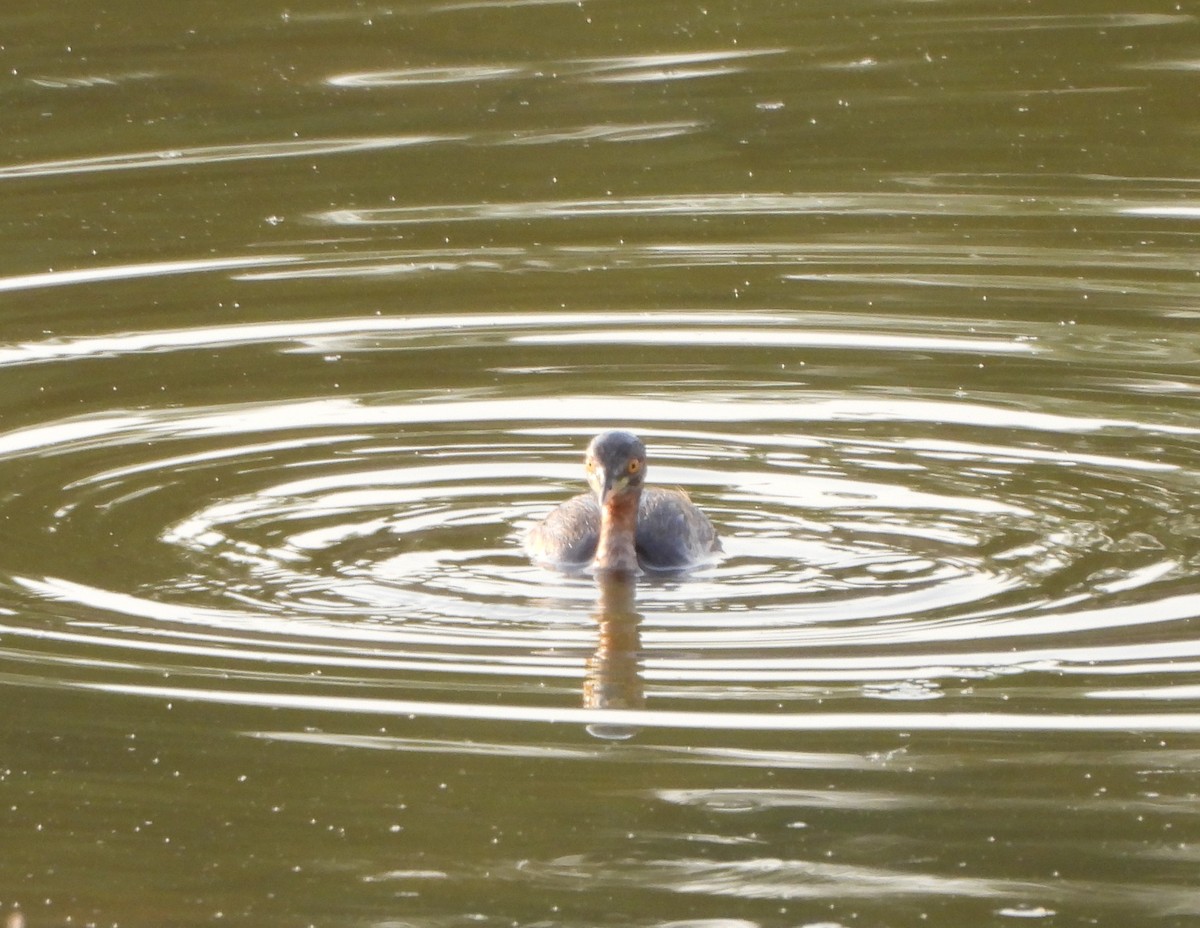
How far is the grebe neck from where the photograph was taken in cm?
1172

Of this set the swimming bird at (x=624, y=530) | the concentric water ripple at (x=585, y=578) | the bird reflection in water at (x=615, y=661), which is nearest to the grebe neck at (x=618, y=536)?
the swimming bird at (x=624, y=530)

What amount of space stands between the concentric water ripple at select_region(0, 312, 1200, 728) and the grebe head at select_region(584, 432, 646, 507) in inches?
20.0

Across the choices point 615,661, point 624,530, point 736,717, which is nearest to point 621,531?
point 624,530

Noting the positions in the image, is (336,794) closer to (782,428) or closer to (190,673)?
(190,673)

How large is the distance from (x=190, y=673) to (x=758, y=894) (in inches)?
112

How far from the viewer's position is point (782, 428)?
532 inches

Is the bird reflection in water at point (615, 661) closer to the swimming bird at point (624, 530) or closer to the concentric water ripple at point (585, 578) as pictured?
the concentric water ripple at point (585, 578)

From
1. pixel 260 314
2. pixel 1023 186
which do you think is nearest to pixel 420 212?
pixel 260 314

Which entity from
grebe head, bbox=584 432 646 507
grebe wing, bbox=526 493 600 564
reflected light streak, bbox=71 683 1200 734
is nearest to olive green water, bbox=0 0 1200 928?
reflected light streak, bbox=71 683 1200 734

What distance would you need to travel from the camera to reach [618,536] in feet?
38.5

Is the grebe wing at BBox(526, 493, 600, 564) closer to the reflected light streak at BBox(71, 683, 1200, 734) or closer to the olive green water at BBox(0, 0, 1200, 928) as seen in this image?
the olive green water at BBox(0, 0, 1200, 928)

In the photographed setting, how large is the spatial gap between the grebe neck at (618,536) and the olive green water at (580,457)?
285mm

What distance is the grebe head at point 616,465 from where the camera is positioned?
11734mm

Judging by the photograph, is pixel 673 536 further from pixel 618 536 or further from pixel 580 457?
pixel 580 457
